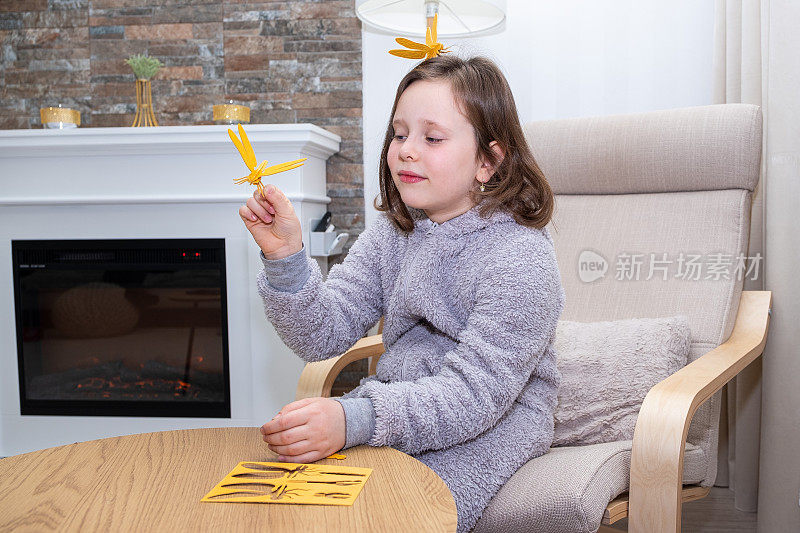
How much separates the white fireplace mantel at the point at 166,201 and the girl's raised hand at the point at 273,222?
110 centimetres

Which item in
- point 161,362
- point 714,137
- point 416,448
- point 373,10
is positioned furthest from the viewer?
point 161,362

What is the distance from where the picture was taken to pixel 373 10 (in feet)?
6.53

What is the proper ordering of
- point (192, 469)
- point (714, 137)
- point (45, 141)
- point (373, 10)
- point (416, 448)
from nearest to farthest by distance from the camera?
point (192, 469) < point (416, 448) < point (714, 137) < point (373, 10) < point (45, 141)

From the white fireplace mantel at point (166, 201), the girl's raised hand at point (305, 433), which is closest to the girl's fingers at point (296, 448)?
the girl's raised hand at point (305, 433)

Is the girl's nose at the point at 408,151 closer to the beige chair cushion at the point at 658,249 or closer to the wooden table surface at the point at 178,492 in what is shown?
the wooden table surface at the point at 178,492

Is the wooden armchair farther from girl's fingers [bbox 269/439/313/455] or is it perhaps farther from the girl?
girl's fingers [bbox 269/439/313/455]

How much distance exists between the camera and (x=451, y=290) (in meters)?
1.04

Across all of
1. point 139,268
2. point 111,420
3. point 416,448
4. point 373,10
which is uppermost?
point 373,10

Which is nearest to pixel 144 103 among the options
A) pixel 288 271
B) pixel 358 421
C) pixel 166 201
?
pixel 166 201

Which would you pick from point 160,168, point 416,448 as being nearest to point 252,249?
point 160,168

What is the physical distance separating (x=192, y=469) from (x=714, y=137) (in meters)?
1.28

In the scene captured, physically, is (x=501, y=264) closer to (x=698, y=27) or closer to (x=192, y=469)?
(x=192, y=469)

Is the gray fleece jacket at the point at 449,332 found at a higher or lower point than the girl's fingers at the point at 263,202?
lower

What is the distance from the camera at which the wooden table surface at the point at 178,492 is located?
637 millimetres
